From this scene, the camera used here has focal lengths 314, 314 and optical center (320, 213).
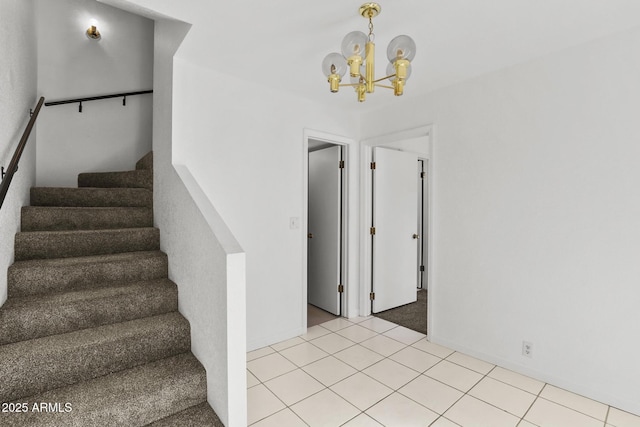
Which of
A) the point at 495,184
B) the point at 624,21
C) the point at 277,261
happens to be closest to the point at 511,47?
the point at 624,21

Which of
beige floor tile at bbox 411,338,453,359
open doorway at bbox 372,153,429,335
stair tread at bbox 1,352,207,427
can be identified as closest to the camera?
stair tread at bbox 1,352,207,427

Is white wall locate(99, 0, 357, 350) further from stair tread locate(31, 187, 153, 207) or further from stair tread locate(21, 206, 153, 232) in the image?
stair tread locate(31, 187, 153, 207)

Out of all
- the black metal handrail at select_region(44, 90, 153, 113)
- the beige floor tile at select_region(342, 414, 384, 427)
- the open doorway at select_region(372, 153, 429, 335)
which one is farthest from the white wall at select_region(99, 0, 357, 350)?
the black metal handrail at select_region(44, 90, 153, 113)

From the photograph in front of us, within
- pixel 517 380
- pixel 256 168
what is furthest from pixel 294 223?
pixel 517 380

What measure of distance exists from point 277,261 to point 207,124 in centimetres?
141

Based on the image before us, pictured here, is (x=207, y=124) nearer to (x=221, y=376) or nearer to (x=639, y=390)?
(x=221, y=376)

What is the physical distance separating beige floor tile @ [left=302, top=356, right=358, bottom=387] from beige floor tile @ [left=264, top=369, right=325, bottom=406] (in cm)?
6

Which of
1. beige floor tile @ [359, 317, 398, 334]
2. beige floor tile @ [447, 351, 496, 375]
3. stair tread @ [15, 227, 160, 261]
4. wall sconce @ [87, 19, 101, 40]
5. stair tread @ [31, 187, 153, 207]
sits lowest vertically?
beige floor tile @ [447, 351, 496, 375]

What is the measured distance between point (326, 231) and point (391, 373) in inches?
73.8

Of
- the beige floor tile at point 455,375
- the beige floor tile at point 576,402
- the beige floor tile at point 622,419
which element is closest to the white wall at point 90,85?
the beige floor tile at point 455,375

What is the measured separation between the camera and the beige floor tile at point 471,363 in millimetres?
2555

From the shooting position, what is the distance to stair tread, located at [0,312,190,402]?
1563mm

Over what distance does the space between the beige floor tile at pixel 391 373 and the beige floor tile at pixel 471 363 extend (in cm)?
45

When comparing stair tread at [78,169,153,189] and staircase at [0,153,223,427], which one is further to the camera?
stair tread at [78,169,153,189]
